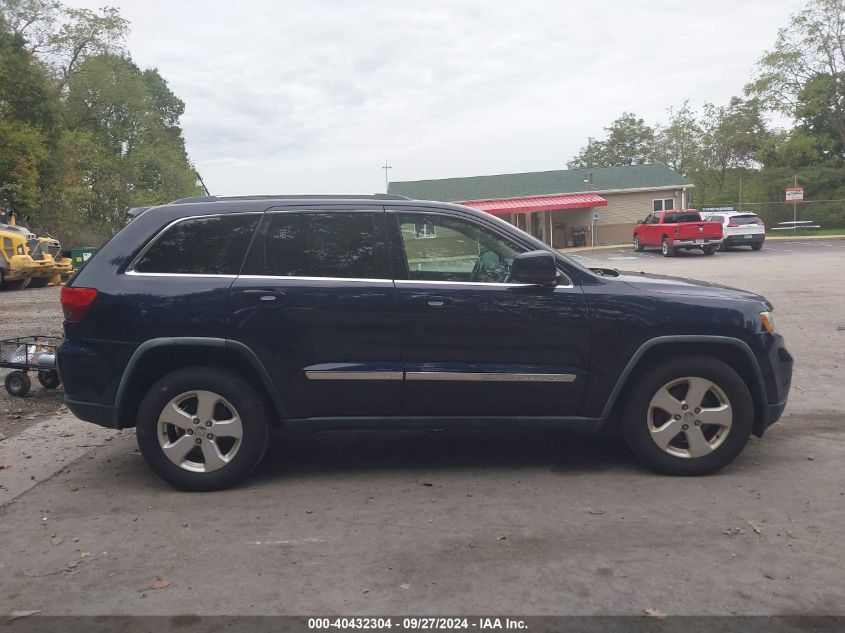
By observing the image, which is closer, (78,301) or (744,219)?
(78,301)

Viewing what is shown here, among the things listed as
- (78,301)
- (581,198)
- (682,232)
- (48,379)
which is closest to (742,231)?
(682,232)

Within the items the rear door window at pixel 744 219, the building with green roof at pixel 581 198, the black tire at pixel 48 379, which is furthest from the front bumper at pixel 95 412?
the building with green roof at pixel 581 198

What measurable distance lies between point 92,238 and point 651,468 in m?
45.5

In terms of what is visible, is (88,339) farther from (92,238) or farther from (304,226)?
(92,238)

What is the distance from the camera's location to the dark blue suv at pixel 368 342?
15.5 feet

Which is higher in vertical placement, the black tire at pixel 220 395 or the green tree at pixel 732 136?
the green tree at pixel 732 136

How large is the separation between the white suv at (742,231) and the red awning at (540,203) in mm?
10240

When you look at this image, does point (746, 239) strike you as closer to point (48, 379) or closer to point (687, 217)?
point (687, 217)

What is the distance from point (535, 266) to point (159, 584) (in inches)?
106

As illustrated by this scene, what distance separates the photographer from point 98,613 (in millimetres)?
3277

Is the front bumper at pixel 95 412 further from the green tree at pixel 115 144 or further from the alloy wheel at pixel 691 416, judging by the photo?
the green tree at pixel 115 144

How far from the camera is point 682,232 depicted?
30.9 metres

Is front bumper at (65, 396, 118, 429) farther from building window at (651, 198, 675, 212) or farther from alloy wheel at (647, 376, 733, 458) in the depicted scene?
building window at (651, 198, 675, 212)

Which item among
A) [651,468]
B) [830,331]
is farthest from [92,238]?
[651,468]
